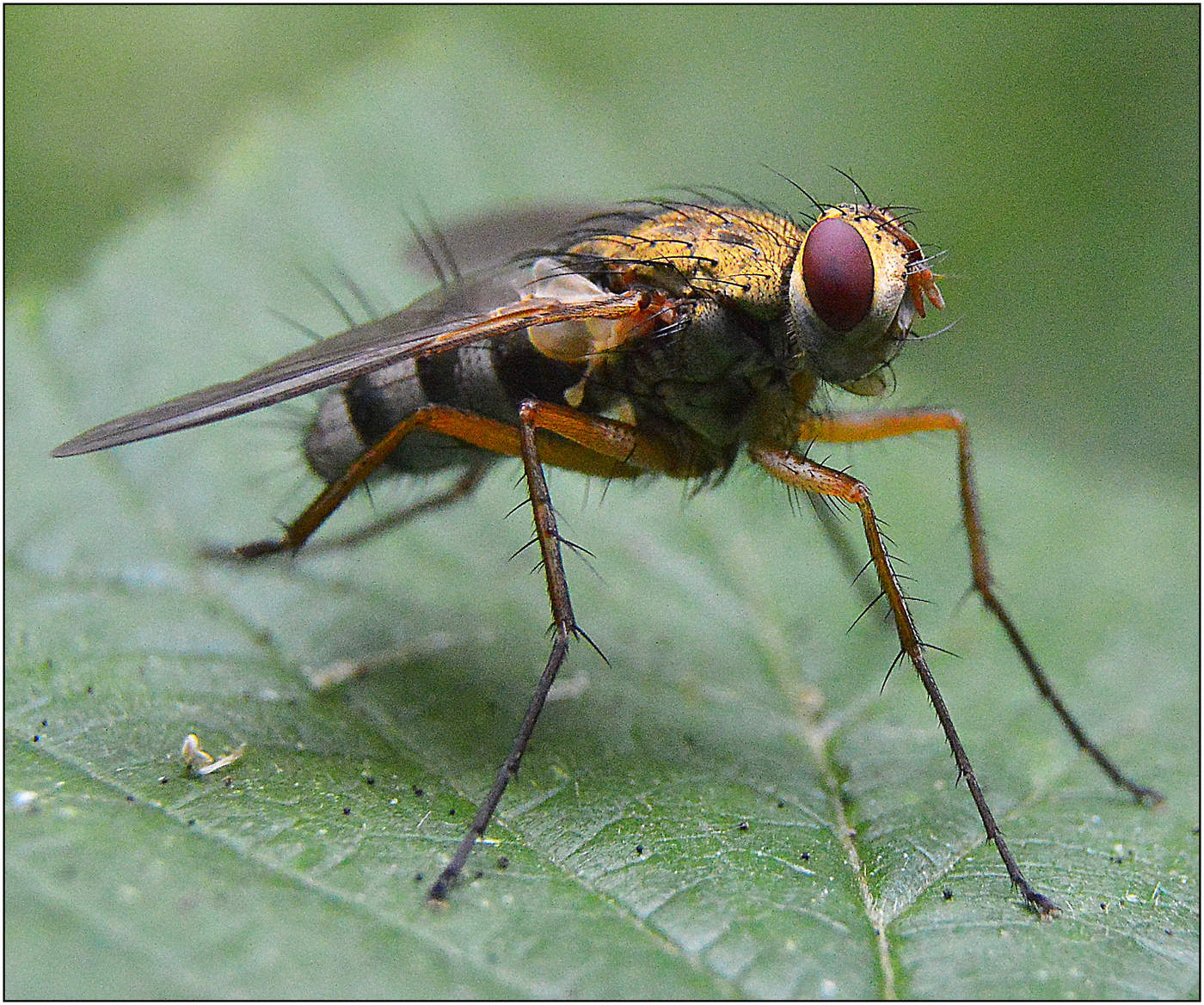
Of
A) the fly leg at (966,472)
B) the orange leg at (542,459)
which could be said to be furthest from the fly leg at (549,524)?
the fly leg at (966,472)

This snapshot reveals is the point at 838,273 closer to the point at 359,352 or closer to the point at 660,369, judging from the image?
the point at 660,369

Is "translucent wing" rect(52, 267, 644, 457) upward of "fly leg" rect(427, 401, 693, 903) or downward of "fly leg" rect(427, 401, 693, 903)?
upward

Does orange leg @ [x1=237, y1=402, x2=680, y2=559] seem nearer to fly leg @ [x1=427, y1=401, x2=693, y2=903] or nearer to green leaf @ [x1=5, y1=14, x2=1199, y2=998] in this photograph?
fly leg @ [x1=427, y1=401, x2=693, y2=903]

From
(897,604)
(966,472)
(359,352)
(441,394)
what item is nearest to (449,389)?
(441,394)

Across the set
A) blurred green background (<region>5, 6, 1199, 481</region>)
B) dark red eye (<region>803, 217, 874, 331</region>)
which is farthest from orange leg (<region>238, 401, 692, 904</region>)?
blurred green background (<region>5, 6, 1199, 481</region>)

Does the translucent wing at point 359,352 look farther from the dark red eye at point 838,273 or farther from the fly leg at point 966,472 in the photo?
the fly leg at point 966,472

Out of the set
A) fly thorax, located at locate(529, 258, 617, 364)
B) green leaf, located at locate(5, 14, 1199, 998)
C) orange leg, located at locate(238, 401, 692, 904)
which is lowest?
green leaf, located at locate(5, 14, 1199, 998)
